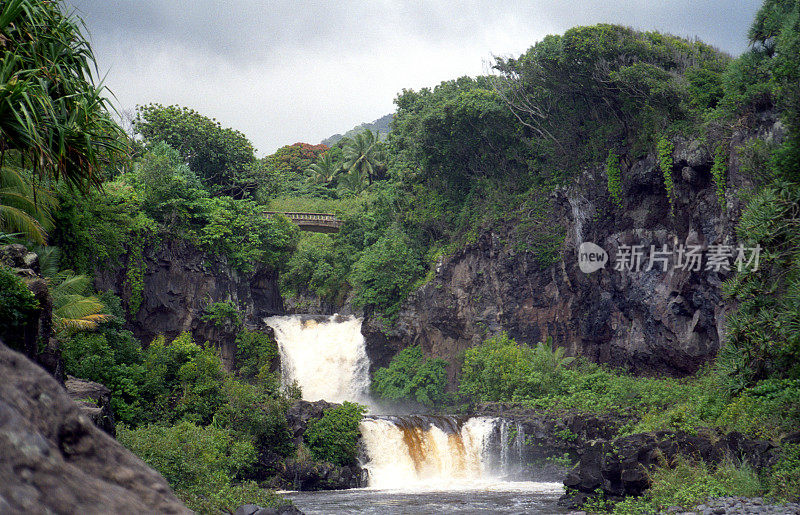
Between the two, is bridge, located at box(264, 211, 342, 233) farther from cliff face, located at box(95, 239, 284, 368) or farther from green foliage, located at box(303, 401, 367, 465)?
green foliage, located at box(303, 401, 367, 465)

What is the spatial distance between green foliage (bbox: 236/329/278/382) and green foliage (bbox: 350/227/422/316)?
179 inches

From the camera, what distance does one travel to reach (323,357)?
2773 centimetres

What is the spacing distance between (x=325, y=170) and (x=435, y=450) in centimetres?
3187

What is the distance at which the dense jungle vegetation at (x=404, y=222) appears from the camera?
402 inches

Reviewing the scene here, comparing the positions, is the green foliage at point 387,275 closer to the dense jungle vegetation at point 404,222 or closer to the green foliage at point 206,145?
the dense jungle vegetation at point 404,222

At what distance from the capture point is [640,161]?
21469 mm

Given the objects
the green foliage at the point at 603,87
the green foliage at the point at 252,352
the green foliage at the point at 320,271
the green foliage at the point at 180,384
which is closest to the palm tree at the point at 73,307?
the green foliage at the point at 180,384

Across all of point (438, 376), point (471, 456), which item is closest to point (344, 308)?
→ point (438, 376)

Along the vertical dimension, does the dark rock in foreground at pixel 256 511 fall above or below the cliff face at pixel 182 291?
below

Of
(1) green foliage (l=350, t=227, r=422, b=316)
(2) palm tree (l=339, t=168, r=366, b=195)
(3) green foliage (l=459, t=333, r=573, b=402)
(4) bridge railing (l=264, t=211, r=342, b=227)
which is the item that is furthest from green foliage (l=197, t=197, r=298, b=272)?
(2) palm tree (l=339, t=168, r=366, b=195)

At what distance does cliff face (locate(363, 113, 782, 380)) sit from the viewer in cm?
1930

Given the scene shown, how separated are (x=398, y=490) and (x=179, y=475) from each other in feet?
23.9

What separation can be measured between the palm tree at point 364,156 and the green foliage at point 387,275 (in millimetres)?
17868

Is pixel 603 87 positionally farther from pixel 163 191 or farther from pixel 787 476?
pixel 163 191
